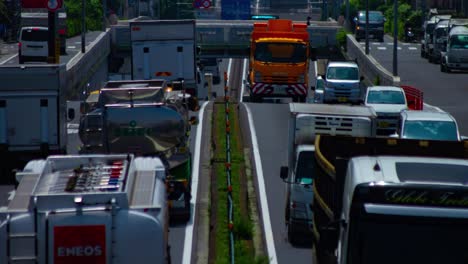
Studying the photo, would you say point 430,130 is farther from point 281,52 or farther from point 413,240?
point 413,240

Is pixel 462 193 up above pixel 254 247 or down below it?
above

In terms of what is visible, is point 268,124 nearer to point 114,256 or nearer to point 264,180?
point 264,180

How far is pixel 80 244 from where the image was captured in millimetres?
11703

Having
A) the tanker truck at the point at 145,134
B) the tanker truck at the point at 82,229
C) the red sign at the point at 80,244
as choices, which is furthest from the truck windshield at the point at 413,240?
the tanker truck at the point at 145,134

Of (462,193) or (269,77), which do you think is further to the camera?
(269,77)

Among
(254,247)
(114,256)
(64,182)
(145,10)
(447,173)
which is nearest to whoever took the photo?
(447,173)

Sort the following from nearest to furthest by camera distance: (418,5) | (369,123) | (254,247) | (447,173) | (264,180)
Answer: (447,173) → (254,247) → (369,123) → (264,180) → (418,5)

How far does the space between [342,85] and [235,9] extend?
156ft

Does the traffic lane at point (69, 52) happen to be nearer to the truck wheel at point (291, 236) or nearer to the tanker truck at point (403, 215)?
the truck wheel at point (291, 236)

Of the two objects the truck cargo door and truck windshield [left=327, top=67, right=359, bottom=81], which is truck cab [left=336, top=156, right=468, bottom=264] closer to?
the truck cargo door

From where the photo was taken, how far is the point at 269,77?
46344mm

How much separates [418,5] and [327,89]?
2367 inches

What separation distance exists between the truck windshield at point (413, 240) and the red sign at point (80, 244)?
331 cm

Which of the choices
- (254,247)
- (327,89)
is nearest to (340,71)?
(327,89)
